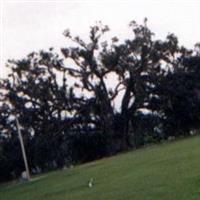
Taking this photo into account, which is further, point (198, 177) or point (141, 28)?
point (141, 28)

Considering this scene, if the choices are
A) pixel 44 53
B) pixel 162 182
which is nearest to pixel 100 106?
pixel 44 53

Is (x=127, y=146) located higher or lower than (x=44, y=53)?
lower

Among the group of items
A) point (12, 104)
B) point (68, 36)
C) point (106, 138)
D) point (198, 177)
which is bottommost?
point (198, 177)

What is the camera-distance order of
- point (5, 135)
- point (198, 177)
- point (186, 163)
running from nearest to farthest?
point (198, 177) → point (186, 163) → point (5, 135)

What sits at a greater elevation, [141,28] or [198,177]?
[141,28]

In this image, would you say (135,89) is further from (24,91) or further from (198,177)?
(198,177)

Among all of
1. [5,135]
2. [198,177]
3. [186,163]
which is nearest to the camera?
[198,177]

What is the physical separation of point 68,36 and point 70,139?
6.82 m

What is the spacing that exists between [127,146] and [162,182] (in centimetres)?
3349

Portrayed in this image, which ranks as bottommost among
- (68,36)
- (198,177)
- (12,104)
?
(198,177)

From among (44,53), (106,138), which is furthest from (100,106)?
(44,53)

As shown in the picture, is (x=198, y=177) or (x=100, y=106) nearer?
(x=198, y=177)

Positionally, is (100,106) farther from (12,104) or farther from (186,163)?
(186,163)

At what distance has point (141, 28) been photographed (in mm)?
45719
